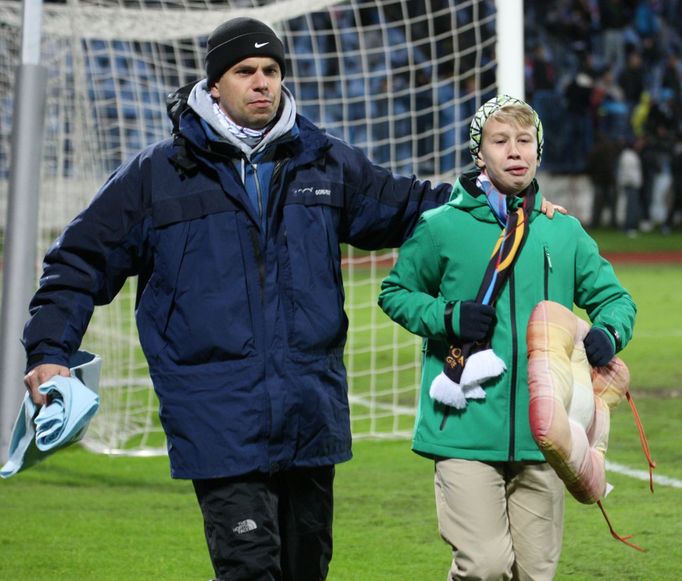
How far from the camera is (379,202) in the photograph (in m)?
4.34

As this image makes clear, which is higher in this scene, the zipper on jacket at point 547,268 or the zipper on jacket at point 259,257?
the zipper on jacket at point 259,257

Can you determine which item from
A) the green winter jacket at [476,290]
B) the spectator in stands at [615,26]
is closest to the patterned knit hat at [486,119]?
the green winter jacket at [476,290]

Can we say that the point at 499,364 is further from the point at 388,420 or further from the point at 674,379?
the point at 674,379

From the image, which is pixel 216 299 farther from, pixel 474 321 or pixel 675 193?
pixel 675 193

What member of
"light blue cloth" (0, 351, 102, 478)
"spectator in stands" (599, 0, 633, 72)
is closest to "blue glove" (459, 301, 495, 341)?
A: "light blue cloth" (0, 351, 102, 478)

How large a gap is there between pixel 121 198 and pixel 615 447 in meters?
4.63

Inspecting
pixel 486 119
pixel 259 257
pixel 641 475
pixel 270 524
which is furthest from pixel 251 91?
pixel 641 475

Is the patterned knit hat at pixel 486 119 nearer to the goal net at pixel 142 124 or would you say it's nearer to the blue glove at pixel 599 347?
the blue glove at pixel 599 347

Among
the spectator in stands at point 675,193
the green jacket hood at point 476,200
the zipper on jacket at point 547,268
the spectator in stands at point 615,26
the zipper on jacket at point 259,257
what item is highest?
the spectator in stands at point 615,26

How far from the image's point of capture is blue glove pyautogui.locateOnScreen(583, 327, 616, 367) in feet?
13.2

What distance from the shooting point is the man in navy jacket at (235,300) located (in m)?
3.92

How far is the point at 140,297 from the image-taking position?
13.5 ft

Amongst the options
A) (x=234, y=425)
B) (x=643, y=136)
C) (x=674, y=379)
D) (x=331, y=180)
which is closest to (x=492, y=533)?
(x=234, y=425)

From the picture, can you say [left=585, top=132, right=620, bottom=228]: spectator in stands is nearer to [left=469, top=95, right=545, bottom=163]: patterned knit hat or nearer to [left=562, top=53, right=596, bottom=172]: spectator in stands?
[left=562, top=53, right=596, bottom=172]: spectator in stands
